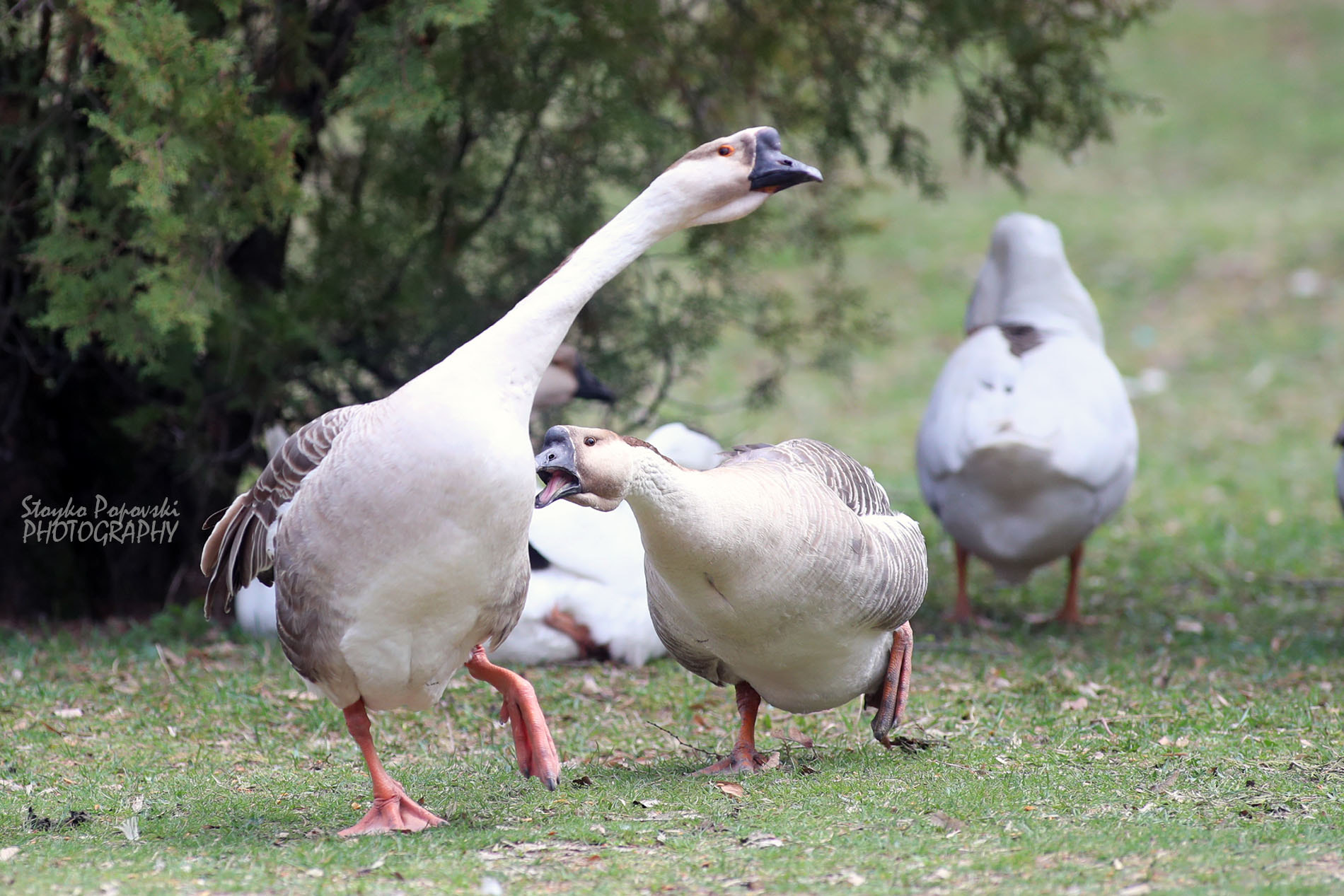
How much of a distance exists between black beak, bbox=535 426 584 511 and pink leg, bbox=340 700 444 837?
0.94 metres

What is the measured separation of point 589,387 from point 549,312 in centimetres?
364

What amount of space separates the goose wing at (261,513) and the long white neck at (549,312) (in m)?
0.49

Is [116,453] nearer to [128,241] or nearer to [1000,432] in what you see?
[128,241]

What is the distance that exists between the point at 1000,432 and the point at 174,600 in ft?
15.1

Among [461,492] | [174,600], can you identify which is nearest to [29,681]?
[174,600]

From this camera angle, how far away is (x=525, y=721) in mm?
3980

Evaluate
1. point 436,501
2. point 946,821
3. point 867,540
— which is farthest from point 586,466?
point 946,821

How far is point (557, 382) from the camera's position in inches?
277

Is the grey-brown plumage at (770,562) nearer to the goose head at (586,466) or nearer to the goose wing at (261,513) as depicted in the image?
the goose head at (586,466)

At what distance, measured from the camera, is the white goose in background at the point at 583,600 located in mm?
6059

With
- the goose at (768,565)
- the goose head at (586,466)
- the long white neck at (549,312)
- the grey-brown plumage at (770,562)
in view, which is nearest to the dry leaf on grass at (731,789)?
the goose at (768,565)

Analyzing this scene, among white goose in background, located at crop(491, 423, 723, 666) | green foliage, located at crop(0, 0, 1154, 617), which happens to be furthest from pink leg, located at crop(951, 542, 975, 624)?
white goose in background, located at crop(491, 423, 723, 666)

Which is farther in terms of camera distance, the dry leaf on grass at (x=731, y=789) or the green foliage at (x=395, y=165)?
the green foliage at (x=395, y=165)

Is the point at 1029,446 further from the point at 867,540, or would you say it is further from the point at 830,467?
the point at 867,540
